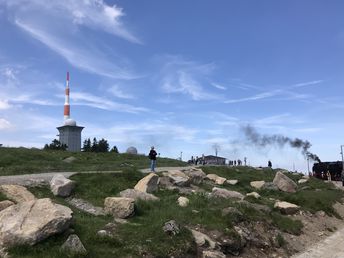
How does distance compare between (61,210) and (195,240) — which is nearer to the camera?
(61,210)

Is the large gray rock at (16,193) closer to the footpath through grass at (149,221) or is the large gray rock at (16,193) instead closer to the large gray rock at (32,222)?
the footpath through grass at (149,221)

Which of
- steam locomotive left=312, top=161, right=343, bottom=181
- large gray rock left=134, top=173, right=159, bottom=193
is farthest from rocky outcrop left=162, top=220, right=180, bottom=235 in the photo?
steam locomotive left=312, top=161, right=343, bottom=181

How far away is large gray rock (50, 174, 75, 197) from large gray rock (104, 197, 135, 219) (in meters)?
3.07

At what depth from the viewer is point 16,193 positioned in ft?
57.7

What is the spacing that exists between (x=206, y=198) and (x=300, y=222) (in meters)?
5.32

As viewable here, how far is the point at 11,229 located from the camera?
41.3ft

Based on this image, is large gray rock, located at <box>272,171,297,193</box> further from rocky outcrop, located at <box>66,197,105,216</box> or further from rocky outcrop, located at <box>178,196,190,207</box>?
rocky outcrop, located at <box>66,197,105,216</box>

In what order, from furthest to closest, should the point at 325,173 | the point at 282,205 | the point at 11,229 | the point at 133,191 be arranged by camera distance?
the point at 325,173, the point at 282,205, the point at 133,191, the point at 11,229

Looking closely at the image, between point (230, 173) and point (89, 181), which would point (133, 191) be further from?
point (230, 173)

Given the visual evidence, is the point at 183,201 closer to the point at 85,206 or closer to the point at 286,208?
the point at 85,206

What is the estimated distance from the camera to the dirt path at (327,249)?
1825 centimetres

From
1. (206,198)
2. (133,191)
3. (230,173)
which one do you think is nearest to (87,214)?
(133,191)

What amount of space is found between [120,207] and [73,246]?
4.61 m

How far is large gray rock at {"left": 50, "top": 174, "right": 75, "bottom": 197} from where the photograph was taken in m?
19.6
